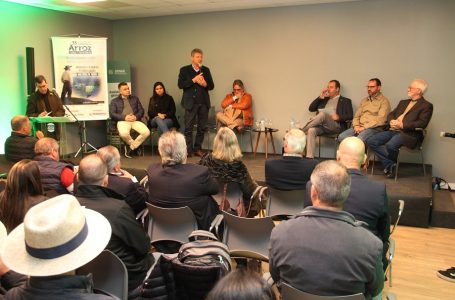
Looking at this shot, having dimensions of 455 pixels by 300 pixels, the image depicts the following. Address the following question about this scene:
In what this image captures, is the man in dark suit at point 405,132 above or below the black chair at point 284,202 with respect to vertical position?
above

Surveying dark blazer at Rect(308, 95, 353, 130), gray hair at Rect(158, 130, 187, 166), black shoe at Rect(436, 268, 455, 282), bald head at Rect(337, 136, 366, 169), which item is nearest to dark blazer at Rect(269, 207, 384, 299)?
bald head at Rect(337, 136, 366, 169)

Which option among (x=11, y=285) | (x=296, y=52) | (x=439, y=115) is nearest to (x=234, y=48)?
(x=296, y=52)

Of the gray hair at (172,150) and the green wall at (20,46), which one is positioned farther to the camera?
the green wall at (20,46)

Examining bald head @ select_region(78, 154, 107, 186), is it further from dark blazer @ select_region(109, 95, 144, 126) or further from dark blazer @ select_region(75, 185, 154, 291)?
dark blazer @ select_region(109, 95, 144, 126)

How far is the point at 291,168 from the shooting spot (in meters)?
3.43

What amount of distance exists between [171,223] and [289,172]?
107 cm

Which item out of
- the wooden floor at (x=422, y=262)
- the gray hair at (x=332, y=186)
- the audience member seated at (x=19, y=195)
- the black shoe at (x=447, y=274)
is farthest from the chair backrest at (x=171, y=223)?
the black shoe at (x=447, y=274)

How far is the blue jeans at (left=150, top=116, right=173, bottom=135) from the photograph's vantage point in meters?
7.33

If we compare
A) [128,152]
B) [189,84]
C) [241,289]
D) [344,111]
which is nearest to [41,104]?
[128,152]

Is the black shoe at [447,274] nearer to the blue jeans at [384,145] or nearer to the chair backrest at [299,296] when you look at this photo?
the blue jeans at [384,145]

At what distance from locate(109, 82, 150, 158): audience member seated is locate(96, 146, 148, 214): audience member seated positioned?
422 cm

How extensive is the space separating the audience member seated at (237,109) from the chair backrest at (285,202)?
3448mm

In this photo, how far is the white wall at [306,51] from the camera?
6211 millimetres

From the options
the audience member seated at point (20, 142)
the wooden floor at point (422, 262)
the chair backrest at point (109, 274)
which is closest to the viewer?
the chair backrest at point (109, 274)
